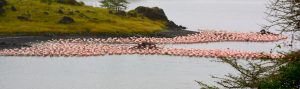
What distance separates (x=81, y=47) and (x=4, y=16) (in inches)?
888

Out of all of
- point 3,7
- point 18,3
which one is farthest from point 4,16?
point 18,3

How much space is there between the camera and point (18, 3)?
97.8 meters

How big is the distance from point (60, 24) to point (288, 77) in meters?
77.4

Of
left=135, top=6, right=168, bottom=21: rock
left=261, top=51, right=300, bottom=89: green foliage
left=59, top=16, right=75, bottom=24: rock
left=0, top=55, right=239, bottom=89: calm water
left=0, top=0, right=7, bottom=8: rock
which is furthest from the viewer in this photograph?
left=135, top=6, right=168, bottom=21: rock

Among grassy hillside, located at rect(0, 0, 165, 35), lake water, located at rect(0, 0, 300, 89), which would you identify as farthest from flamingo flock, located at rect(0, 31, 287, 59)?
grassy hillside, located at rect(0, 0, 165, 35)

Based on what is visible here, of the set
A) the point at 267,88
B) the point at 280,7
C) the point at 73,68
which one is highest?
the point at 280,7

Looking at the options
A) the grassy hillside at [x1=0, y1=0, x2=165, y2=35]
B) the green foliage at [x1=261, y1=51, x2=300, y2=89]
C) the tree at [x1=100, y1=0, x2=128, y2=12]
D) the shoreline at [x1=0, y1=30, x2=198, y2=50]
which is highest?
the green foliage at [x1=261, y1=51, x2=300, y2=89]

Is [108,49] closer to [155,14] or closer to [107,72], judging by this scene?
[107,72]

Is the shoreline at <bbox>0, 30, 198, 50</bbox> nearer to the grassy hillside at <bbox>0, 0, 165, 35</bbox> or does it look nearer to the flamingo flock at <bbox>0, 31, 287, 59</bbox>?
the grassy hillside at <bbox>0, 0, 165, 35</bbox>

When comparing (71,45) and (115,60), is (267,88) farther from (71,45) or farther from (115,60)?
(71,45)

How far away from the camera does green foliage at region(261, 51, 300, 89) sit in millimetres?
10967

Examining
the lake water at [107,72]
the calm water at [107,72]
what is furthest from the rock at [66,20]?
the calm water at [107,72]

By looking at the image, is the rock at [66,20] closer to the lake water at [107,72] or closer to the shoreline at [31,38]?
the shoreline at [31,38]

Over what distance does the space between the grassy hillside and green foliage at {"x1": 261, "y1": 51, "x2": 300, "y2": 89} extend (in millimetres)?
70647
